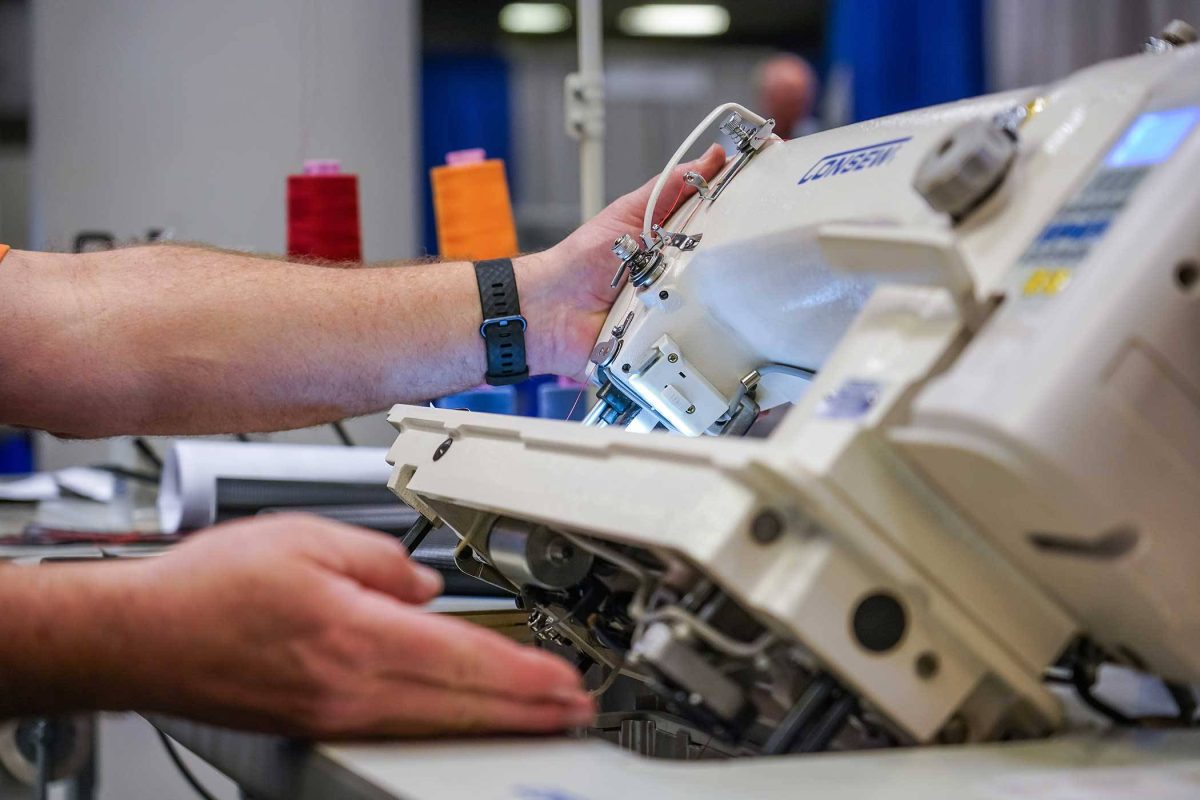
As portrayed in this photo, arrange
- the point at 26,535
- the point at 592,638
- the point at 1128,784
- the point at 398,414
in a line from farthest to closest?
the point at 26,535 < the point at 398,414 < the point at 592,638 < the point at 1128,784

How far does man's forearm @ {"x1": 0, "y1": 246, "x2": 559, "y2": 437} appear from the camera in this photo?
1.56 metres

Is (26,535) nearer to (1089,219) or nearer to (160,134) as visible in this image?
(160,134)

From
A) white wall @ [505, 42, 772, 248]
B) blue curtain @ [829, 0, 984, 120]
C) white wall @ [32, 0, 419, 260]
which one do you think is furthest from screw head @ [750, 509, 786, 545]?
white wall @ [505, 42, 772, 248]

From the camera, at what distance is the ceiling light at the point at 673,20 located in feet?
26.4

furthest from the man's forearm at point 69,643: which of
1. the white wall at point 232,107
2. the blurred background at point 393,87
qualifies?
the white wall at point 232,107

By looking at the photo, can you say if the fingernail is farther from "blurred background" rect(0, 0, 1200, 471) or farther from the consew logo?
"blurred background" rect(0, 0, 1200, 471)

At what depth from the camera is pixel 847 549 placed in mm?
Result: 743

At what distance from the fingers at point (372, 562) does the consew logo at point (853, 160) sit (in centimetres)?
43

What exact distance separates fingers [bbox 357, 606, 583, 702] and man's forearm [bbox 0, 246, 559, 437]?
2.86 ft

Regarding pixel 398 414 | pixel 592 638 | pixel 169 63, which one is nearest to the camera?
pixel 592 638

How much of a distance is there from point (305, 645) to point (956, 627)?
0.33 m

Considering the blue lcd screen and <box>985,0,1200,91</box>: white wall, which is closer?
the blue lcd screen

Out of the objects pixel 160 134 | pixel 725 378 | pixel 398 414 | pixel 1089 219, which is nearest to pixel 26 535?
pixel 398 414

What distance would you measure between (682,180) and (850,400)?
2.22 ft
